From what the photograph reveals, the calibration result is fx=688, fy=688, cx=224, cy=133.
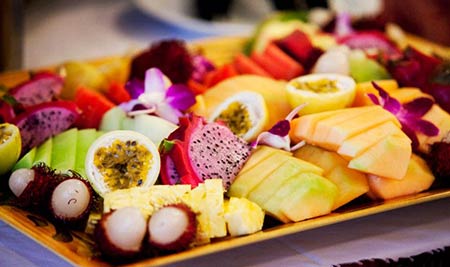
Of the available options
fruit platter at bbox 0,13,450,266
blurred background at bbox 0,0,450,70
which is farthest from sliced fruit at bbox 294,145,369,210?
blurred background at bbox 0,0,450,70

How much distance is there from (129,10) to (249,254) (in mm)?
2621

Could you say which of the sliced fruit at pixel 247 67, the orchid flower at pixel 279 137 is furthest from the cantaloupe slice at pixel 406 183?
the sliced fruit at pixel 247 67

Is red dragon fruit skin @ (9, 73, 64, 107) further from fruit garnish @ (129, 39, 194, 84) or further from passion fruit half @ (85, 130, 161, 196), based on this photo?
passion fruit half @ (85, 130, 161, 196)

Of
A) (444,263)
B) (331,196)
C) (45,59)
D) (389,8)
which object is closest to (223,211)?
(331,196)

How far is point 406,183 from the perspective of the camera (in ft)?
5.76

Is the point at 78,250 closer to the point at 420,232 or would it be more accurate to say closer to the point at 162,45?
the point at 420,232

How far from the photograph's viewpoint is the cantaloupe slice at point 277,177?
1654 millimetres

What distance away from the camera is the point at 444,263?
5.27ft

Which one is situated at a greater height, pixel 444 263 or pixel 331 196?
pixel 331 196

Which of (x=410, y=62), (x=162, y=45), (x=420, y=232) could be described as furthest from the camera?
(x=162, y=45)

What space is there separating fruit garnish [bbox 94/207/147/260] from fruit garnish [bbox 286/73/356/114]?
2.37 feet

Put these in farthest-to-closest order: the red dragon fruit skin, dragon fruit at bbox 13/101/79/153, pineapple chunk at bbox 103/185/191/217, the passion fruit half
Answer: the red dragon fruit skin → dragon fruit at bbox 13/101/79/153 → the passion fruit half → pineapple chunk at bbox 103/185/191/217

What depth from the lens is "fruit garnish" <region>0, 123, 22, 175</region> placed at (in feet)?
5.83

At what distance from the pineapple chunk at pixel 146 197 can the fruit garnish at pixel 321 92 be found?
0.54 meters
